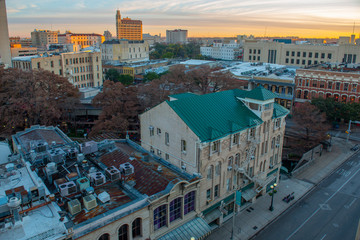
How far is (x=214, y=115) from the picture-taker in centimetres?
3156

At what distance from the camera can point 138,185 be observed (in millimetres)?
25703

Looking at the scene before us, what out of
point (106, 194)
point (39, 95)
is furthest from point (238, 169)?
point (39, 95)

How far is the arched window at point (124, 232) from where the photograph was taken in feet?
69.9

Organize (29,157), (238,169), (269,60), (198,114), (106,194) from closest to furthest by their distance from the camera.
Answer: (106,194)
(29,157)
(198,114)
(238,169)
(269,60)

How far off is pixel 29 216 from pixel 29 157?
9966 mm

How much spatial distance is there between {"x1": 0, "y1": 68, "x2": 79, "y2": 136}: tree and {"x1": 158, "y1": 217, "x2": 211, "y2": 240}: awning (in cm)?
3618

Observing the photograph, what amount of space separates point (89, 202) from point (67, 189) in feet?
8.23

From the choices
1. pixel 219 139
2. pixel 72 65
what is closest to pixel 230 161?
pixel 219 139

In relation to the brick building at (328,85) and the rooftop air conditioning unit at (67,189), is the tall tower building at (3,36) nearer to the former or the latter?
the rooftop air conditioning unit at (67,189)

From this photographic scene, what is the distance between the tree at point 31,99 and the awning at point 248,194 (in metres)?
36.7

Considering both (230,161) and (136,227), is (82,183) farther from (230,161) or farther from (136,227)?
(230,161)

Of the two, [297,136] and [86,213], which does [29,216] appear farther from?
[297,136]

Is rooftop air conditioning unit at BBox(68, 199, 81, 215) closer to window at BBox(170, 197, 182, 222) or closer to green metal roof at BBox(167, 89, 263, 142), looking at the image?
window at BBox(170, 197, 182, 222)

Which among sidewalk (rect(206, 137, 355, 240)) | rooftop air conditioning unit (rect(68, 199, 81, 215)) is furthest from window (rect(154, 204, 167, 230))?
sidewalk (rect(206, 137, 355, 240))
